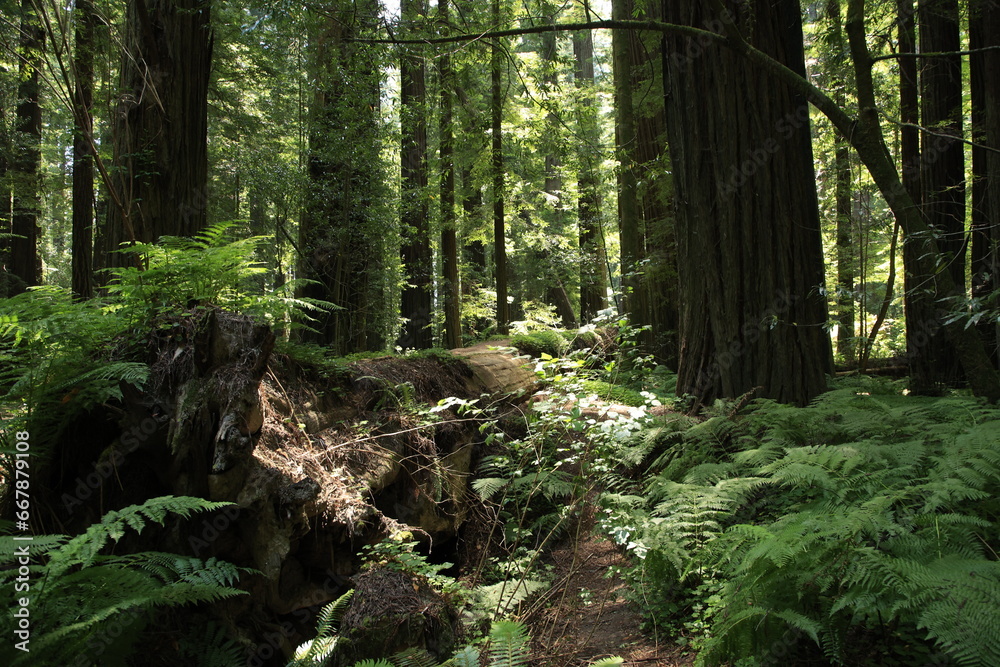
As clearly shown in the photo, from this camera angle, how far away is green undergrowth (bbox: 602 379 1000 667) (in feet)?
6.66

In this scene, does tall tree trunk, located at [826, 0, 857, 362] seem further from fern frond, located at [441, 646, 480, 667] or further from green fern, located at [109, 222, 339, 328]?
green fern, located at [109, 222, 339, 328]

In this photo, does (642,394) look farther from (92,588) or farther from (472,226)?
(472,226)

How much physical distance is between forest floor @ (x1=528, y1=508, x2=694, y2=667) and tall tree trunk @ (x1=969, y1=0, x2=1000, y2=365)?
490 centimetres

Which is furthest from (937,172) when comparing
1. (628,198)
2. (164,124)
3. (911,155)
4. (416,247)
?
(164,124)

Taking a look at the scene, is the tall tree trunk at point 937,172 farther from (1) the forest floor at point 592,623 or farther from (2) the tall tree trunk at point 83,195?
(2) the tall tree trunk at point 83,195

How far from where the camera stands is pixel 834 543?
89.2 inches

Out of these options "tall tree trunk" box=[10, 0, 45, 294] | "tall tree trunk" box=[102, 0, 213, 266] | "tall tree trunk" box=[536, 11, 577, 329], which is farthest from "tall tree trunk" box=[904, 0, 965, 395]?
"tall tree trunk" box=[10, 0, 45, 294]

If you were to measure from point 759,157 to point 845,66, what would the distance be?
127 inches

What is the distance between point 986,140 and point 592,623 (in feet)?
24.0

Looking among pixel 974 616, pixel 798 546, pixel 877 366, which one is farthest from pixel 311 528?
pixel 877 366

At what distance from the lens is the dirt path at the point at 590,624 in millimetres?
2961

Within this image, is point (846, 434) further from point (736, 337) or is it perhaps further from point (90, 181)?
point (90, 181)

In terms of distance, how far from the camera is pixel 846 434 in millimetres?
3801

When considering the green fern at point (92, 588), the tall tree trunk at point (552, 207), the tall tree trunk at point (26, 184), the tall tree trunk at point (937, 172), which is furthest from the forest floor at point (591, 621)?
the tall tree trunk at point (26, 184)
